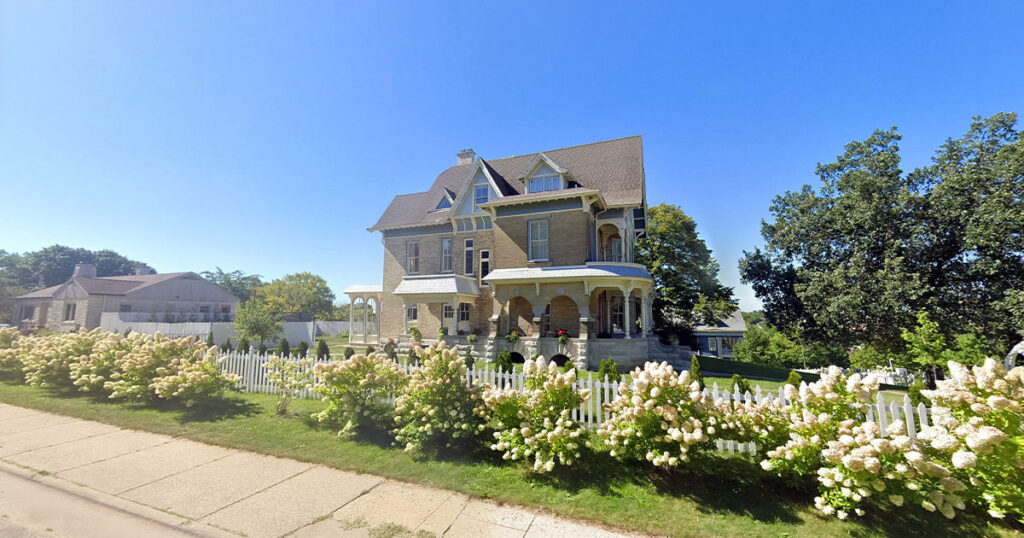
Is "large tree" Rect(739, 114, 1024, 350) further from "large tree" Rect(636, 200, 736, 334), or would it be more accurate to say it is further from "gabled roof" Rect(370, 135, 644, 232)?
"gabled roof" Rect(370, 135, 644, 232)

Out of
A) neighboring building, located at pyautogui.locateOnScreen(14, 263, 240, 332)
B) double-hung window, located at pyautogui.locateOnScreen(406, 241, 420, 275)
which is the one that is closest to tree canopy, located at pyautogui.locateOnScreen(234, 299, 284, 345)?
double-hung window, located at pyautogui.locateOnScreen(406, 241, 420, 275)

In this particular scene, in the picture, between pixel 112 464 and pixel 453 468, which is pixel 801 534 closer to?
pixel 453 468

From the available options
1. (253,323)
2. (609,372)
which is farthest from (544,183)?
(253,323)

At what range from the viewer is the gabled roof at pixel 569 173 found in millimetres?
21672

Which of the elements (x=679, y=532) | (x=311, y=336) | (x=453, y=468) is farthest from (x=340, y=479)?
(x=311, y=336)

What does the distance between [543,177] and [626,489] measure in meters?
18.4

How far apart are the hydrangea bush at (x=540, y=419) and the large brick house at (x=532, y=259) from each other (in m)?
11.4

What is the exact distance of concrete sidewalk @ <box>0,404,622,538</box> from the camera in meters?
4.47

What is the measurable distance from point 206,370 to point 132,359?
2008 mm

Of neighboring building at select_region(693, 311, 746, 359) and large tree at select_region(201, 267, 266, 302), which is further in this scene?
large tree at select_region(201, 267, 266, 302)

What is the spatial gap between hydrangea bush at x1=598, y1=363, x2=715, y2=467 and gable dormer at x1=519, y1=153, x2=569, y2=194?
666 inches

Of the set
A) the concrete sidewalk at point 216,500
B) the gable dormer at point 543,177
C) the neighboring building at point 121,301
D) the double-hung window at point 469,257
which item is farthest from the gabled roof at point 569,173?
the neighboring building at point 121,301

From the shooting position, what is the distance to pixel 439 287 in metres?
21.5

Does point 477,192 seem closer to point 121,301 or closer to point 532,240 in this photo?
point 532,240
